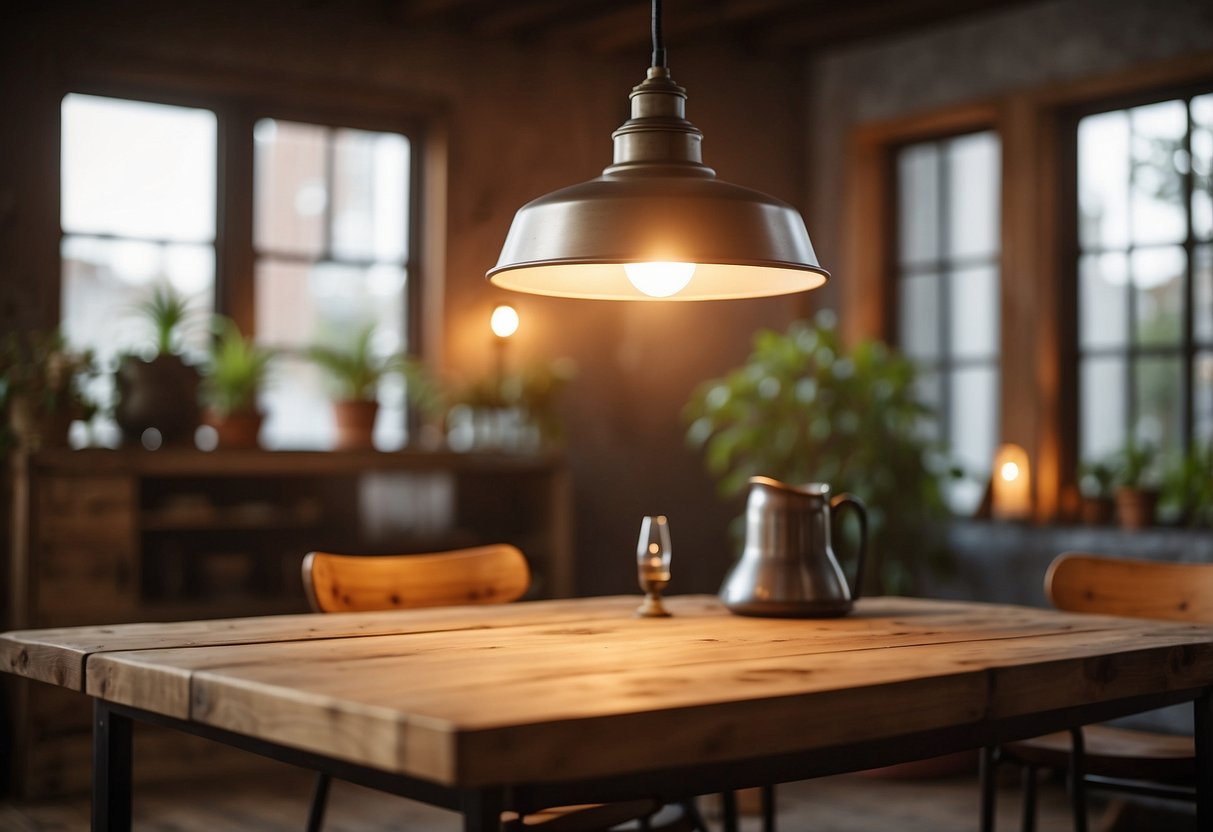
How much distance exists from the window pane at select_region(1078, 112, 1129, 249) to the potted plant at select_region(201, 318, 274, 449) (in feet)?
9.87

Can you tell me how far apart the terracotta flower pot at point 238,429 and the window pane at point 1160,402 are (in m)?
3.10

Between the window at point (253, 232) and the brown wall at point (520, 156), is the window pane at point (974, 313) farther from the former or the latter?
the window at point (253, 232)

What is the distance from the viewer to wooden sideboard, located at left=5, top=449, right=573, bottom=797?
14.8ft

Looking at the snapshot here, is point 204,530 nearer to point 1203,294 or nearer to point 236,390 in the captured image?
point 236,390

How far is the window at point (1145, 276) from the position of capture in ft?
16.8

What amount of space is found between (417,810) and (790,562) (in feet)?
7.31

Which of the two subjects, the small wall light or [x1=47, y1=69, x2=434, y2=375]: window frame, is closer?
[x1=47, y1=69, x2=434, y2=375]: window frame

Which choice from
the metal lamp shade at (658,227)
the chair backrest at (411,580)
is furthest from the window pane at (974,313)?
the metal lamp shade at (658,227)

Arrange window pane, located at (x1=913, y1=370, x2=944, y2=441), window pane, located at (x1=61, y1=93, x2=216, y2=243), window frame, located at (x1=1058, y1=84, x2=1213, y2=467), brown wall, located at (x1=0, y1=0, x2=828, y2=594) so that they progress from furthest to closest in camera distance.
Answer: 1. window pane, located at (x1=913, y1=370, x2=944, y2=441)
2. window frame, located at (x1=1058, y1=84, x2=1213, y2=467)
3. window pane, located at (x1=61, y1=93, x2=216, y2=243)
4. brown wall, located at (x1=0, y1=0, x2=828, y2=594)

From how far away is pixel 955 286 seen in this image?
19.4ft

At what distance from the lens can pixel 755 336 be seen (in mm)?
6320

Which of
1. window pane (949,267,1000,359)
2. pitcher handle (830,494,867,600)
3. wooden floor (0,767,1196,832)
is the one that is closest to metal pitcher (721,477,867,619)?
pitcher handle (830,494,867,600)

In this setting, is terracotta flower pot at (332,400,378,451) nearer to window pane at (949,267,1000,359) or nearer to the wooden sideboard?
the wooden sideboard

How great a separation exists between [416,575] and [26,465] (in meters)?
1.92
